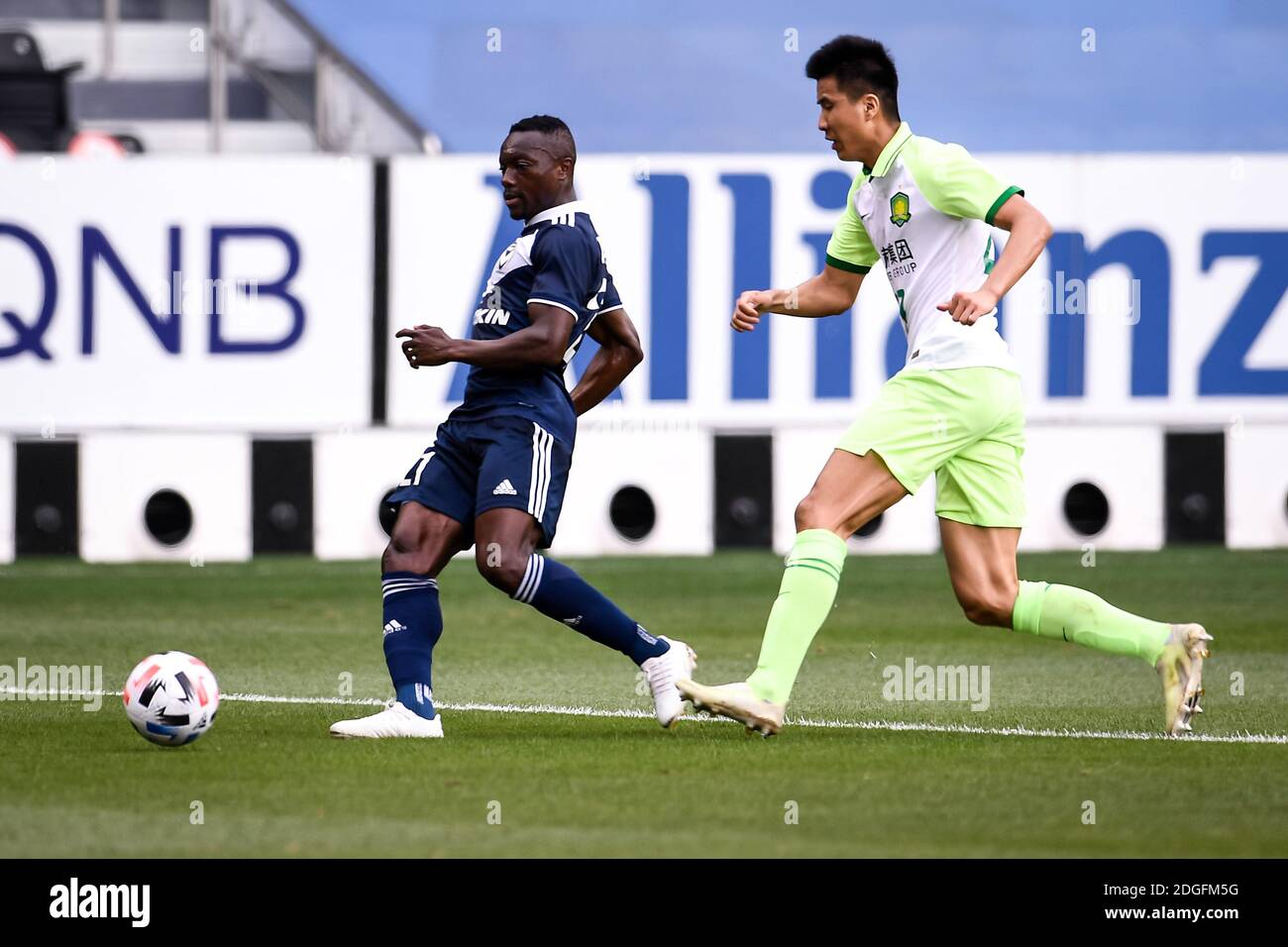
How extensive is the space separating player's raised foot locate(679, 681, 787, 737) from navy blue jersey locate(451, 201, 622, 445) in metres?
1.04

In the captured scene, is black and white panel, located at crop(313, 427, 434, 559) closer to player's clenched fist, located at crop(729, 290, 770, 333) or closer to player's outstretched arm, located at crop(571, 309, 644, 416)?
player's outstretched arm, located at crop(571, 309, 644, 416)

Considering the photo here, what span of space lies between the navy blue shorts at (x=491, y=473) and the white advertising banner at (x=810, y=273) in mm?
8864

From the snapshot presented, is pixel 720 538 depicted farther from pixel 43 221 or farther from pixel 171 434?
pixel 43 221

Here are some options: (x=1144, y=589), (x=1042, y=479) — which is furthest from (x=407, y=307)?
(x=1144, y=589)

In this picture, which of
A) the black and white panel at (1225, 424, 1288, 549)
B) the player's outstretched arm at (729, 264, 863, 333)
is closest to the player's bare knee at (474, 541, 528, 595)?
the player's outstretched arm at (729, 264, 863, 333)

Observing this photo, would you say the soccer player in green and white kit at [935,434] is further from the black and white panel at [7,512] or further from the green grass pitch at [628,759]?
the black and white panel at [7,512]

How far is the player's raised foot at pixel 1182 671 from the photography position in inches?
272

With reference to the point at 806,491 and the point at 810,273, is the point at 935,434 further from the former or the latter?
the point at 810,273

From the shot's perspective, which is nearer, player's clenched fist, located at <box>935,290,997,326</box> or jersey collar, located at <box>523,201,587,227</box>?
player's clenched fist, located at <box>935,290,997,326</box>

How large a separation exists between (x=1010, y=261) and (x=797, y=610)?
1228 mm

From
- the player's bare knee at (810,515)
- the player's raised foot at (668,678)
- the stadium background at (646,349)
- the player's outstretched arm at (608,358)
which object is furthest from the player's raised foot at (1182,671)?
the stadium background at (646,349)

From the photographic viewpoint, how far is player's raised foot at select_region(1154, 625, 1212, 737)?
22.6ft

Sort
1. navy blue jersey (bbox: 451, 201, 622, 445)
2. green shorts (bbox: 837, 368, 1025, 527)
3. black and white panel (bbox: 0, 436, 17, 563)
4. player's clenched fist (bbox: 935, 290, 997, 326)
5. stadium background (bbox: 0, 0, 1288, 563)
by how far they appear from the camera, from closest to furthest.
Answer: player's clenched fist (bbox: 935, 290, 997, 326), green shorts (bbox: 837, 368, 1025, 527), navy blue jersey (bbox: 451, 201, 622, 445), black and white panel (bbox: 0, 436, 17, 563), stadium background (bbox: 0, 0, 1288, 563)

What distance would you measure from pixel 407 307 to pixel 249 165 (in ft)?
5.07
